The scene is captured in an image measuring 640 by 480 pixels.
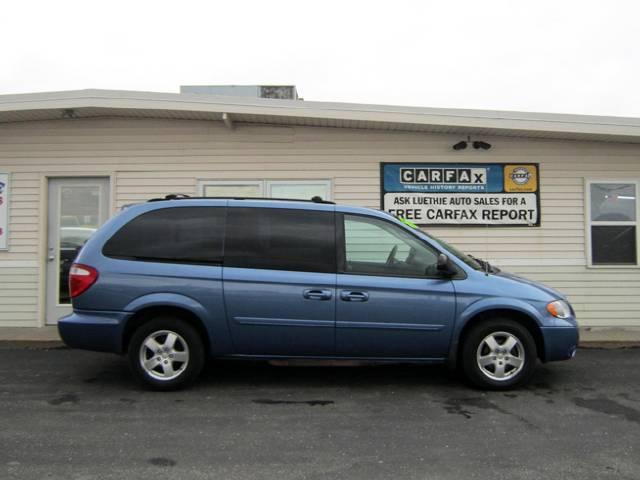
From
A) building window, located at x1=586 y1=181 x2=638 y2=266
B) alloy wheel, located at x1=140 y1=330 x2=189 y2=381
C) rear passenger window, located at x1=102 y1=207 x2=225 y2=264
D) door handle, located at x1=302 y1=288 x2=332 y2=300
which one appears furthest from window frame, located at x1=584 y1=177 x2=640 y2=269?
alloy wheel, located at x1=140 y1=330 x2=189 y2=381

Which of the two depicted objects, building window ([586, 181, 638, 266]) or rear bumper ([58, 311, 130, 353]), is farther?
building window ([586, 181, 638, 266])

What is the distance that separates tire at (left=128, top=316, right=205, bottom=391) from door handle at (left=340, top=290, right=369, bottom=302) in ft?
4.62

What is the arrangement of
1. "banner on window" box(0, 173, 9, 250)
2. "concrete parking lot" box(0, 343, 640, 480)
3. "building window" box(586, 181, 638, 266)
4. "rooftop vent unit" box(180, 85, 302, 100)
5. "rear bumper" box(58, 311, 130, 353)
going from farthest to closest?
"rooftop vent unit" box(180, 85, 302, 100) → "building window" box(586, 181, 638, 266) → "banner on window" box(0, 173, 9, 250) → "rear bumper" box(58, 311, 130, 353) → "concrete parking lot" box(0, 343, 640, 480)

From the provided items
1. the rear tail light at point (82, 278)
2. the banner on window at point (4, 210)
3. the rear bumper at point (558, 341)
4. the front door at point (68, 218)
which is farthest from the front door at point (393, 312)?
the banner on window at point (4, 210)

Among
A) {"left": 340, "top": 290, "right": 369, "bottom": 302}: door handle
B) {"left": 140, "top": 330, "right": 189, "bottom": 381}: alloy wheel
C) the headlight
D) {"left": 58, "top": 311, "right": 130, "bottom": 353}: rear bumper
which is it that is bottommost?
{"left": 140, "top": 330, "right": 189, "bottom": 381}: alloy wheel

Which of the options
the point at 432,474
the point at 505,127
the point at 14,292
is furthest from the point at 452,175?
the point at 14,292

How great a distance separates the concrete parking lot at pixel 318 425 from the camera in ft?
12.2

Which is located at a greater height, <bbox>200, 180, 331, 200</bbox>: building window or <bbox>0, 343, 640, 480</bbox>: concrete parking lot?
<bbox>200, 180, 331, 200</bbox>: building window

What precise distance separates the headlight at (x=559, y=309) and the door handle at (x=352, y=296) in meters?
1.76

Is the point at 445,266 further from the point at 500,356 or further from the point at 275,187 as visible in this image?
the point at 275,187

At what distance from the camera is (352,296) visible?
5320mm

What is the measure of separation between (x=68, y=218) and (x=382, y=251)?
5.49 meters

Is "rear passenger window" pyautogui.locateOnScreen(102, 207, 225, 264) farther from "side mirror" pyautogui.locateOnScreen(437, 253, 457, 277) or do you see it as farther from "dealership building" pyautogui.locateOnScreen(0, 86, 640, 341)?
"dealership building" pyautogui.locateOnScreen(0, 86, 640, 341)

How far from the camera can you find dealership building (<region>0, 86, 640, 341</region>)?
8617mm
